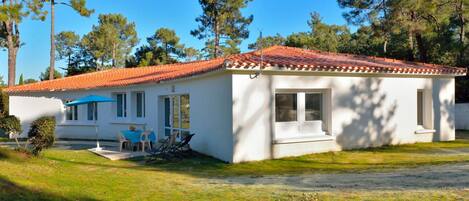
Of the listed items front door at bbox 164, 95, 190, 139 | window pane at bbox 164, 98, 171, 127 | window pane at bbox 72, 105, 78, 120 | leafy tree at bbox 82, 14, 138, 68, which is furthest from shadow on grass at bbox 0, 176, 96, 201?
leafy tree at bbox 82, 14, 138, 68

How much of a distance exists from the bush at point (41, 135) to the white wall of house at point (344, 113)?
231 inches

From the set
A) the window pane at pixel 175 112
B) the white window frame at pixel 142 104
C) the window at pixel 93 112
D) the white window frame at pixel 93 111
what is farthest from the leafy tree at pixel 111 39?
the window pane at pixel 175 112

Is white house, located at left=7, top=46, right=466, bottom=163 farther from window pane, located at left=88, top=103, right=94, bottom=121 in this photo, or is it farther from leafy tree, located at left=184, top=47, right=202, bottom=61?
leafy tree, located at left=184, top=47, right=202, bottom=61

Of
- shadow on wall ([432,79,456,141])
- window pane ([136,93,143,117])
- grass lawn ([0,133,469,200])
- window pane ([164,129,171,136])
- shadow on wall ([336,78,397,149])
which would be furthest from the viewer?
window pane ([136,93,143,117])

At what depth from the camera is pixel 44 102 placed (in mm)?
24578

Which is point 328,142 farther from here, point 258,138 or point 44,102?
point 44,102

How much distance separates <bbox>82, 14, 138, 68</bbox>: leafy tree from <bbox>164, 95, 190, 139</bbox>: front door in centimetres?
4066

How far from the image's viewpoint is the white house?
13.2 m

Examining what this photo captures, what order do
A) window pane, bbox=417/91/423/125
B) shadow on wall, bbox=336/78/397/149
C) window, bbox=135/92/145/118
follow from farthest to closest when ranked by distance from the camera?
window, bbox=135/92/145/118 → window pane, bbox=417/91/423/125 → shadow on wall, bbox=336/78/397/149

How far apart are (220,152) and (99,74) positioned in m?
18.0

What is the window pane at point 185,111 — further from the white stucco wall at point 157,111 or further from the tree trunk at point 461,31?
the tree trunk at point 461,31

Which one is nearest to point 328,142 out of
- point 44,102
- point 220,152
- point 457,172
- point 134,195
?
point 220,152

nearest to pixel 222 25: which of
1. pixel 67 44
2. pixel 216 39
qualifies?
pixel 216 39

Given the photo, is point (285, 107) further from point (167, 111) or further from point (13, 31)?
point (13, 31)
